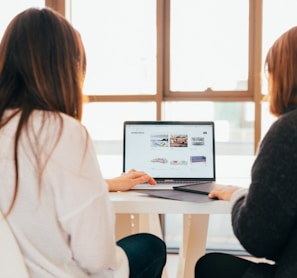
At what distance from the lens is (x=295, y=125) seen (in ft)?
3.50

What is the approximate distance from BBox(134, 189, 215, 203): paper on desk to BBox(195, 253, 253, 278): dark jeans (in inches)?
8.5

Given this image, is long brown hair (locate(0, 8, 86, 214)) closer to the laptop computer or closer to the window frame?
the laptop computer

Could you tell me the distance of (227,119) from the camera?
3156 millimetres

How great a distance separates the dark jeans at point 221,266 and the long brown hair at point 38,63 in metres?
0.60

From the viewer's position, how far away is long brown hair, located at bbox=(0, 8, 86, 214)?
3.58 ft

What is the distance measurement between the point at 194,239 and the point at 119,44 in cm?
165

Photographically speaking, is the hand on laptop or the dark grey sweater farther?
the hand on laptop

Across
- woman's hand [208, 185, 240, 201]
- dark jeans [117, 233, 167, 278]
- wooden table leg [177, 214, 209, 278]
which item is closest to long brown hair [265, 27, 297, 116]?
woman's hand [208, 185, 240, 201]

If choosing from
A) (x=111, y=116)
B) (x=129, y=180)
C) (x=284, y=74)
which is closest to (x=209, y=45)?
(x=111, y=116)

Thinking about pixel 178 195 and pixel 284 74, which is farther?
pixel 178 195

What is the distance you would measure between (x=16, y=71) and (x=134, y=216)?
3.53 ft

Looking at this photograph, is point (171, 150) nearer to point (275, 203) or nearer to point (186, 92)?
point (275, 203)

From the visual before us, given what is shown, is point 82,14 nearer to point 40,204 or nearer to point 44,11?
point 44,11

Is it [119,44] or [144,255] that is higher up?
[119,44]
